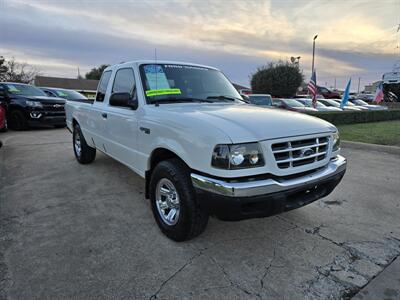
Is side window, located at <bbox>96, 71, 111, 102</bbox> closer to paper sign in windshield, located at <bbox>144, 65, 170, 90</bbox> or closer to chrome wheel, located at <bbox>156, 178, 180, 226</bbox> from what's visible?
paper sign in windshield, located at <bbox>144, 65, 170, 90</bbox>

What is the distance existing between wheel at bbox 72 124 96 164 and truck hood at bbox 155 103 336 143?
128 inches

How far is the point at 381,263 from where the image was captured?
2820 mm

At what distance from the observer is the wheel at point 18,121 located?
1121 centimetres

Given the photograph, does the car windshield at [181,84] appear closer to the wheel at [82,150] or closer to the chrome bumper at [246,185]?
the chrome bumper at [246,185]

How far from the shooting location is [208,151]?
253 centimetres

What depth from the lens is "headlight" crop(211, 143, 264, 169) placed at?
2.47m

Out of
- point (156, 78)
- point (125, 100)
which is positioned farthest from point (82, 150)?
point (156, 78)

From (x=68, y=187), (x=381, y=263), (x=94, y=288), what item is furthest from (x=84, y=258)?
(x=381, y=263)

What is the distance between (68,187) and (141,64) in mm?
2365

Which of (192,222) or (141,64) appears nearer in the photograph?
(192,222)

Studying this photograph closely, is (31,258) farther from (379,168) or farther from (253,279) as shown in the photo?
(379,168)

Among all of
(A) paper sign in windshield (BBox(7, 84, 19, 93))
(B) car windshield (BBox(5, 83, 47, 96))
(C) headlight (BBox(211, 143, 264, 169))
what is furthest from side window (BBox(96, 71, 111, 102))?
(A) paper sign in windshield (BBox(7, 84, 19, 93))

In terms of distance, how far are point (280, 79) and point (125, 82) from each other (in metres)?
30.5

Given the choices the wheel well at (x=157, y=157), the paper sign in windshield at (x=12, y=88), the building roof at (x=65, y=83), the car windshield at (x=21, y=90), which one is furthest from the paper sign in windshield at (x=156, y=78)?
the building roof at (x=65, y=83)
